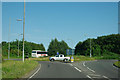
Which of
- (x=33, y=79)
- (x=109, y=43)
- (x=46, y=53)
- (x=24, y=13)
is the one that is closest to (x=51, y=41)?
(x=46, y=53)

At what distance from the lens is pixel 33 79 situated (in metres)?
13.2

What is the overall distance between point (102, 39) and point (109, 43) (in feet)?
26.7

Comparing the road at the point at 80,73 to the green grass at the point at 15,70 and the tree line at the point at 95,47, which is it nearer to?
the green grass at the point at 15,70

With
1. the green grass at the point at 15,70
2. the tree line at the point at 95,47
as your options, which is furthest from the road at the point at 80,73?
the tree line at the point at 95,47

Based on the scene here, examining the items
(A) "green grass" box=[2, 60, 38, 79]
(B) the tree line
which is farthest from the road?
(B) the tree line

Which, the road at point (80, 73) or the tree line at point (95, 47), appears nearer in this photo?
the road at point (80, 73)

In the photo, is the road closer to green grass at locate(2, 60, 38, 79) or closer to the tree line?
green grass at locate(2, 60, 38, 79)

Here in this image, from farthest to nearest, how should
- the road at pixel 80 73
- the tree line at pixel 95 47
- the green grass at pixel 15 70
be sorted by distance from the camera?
the tree line at pixel 95 47
the road at pixel 80 73
the green grass at pixel 15 70

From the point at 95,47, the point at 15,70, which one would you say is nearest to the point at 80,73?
the point at 15,70

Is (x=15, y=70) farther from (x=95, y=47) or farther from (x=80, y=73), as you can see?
(x=95, y=47)

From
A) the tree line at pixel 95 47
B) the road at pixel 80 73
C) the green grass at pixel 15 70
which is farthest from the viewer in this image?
the tree line at pixel 95 47

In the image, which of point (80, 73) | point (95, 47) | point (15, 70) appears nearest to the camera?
point (15, 70)

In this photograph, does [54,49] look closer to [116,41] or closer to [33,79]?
[116,41]

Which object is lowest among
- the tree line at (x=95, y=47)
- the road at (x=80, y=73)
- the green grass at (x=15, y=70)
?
the road at (x=80, y=73)
